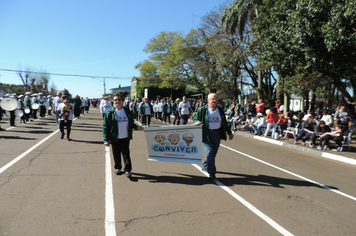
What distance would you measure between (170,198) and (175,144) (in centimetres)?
159

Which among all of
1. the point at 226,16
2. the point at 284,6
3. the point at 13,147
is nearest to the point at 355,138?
the point at 284,6

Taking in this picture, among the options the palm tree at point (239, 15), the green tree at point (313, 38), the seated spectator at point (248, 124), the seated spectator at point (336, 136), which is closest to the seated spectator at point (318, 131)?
the seated spectator at point (336, 136)

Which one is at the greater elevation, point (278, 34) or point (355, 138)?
point (278, 34)

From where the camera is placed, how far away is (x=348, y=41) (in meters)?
9.31

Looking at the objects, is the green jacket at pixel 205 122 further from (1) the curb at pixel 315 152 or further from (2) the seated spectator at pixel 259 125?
(2) the seated spectator at pixel 259 125

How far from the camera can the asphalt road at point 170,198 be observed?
3451 millimetres

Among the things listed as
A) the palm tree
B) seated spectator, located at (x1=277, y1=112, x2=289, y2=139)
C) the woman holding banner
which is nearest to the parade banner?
the woman holding banner

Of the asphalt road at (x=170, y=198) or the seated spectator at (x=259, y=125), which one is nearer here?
the asphalt road at (x=170, y=198)

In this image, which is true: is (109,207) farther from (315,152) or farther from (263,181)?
(315,152)

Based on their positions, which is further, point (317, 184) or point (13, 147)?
point (13, 147)

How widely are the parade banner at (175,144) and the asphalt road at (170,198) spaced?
0.39m

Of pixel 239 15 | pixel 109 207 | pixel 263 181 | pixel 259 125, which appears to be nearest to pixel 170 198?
pixel 109 207

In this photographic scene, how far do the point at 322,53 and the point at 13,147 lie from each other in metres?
11.8

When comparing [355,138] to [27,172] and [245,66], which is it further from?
[245,66]
